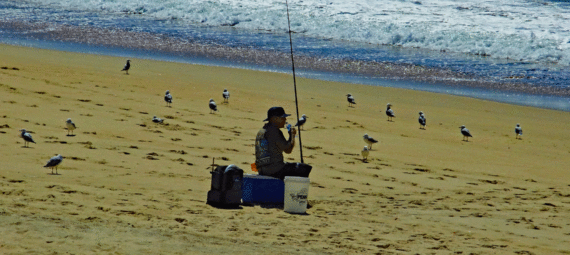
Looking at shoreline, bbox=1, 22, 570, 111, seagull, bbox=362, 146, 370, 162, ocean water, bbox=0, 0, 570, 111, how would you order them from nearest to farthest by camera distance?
seagull, bbox=362, 146, 370, 162 < shoreline, bbox=1, 22, 570, 111 < ocean water, bbox=0, 0, 570, 111

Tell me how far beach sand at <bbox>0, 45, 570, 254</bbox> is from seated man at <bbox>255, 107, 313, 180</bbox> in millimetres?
489

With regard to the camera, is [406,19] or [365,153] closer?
[365,153]

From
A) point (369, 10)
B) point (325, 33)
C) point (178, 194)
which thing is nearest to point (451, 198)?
point (178, 194)

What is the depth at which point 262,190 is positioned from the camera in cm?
805

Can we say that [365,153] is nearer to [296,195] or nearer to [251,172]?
[251,172]

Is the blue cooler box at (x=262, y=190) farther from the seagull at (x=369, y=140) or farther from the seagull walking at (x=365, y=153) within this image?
the seagull at (x=369, y=140)

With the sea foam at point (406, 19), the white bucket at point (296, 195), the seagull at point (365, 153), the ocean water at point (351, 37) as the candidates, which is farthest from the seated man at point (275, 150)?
the sea foam at point (406, 19)

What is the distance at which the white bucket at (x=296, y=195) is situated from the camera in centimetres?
763

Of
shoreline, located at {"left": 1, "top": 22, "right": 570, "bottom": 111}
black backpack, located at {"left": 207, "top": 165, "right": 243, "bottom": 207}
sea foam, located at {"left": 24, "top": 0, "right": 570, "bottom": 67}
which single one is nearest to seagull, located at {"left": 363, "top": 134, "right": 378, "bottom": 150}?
black backpack, located at {"left": 207, "top": 165, "right": 243, "bottom": 207}

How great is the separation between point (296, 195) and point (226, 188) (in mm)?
740

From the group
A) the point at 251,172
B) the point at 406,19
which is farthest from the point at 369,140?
the point at 406,19

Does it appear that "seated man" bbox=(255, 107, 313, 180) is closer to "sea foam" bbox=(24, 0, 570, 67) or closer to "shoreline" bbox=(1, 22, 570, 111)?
"shoreline" bbox=(1, 22, 570, 111)

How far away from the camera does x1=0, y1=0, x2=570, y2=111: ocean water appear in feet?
71.1

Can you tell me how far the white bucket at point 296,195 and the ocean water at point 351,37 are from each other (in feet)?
39.6
